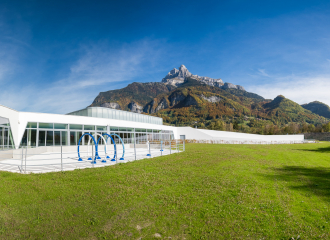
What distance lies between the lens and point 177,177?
9.55 metres

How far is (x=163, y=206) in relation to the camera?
6223mm

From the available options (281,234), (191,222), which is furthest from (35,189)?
(281,234)

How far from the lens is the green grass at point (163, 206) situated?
15.9 ft

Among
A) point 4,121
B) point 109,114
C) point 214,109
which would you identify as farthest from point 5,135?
point 214,109

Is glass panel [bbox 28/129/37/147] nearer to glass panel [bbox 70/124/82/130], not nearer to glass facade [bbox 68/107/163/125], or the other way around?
glass panel [bbox 70/124/82/130]

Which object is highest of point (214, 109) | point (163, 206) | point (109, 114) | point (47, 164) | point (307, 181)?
point (214, 109)

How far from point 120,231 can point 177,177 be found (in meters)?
4.93

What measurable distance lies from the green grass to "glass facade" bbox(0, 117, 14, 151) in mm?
11689

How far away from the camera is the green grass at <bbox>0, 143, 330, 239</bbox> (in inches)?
191

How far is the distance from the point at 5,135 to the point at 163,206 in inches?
780

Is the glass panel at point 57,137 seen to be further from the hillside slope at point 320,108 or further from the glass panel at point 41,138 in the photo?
the hillside slope at point 320,108

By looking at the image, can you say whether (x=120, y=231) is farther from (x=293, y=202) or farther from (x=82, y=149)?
(x=82, y=149)

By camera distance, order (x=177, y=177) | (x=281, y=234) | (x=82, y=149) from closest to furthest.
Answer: (x=281, y=234) → (x=177, y=177) → (x=82, y=149)

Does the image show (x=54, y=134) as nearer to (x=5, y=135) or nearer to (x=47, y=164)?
(x=5, y=135)
